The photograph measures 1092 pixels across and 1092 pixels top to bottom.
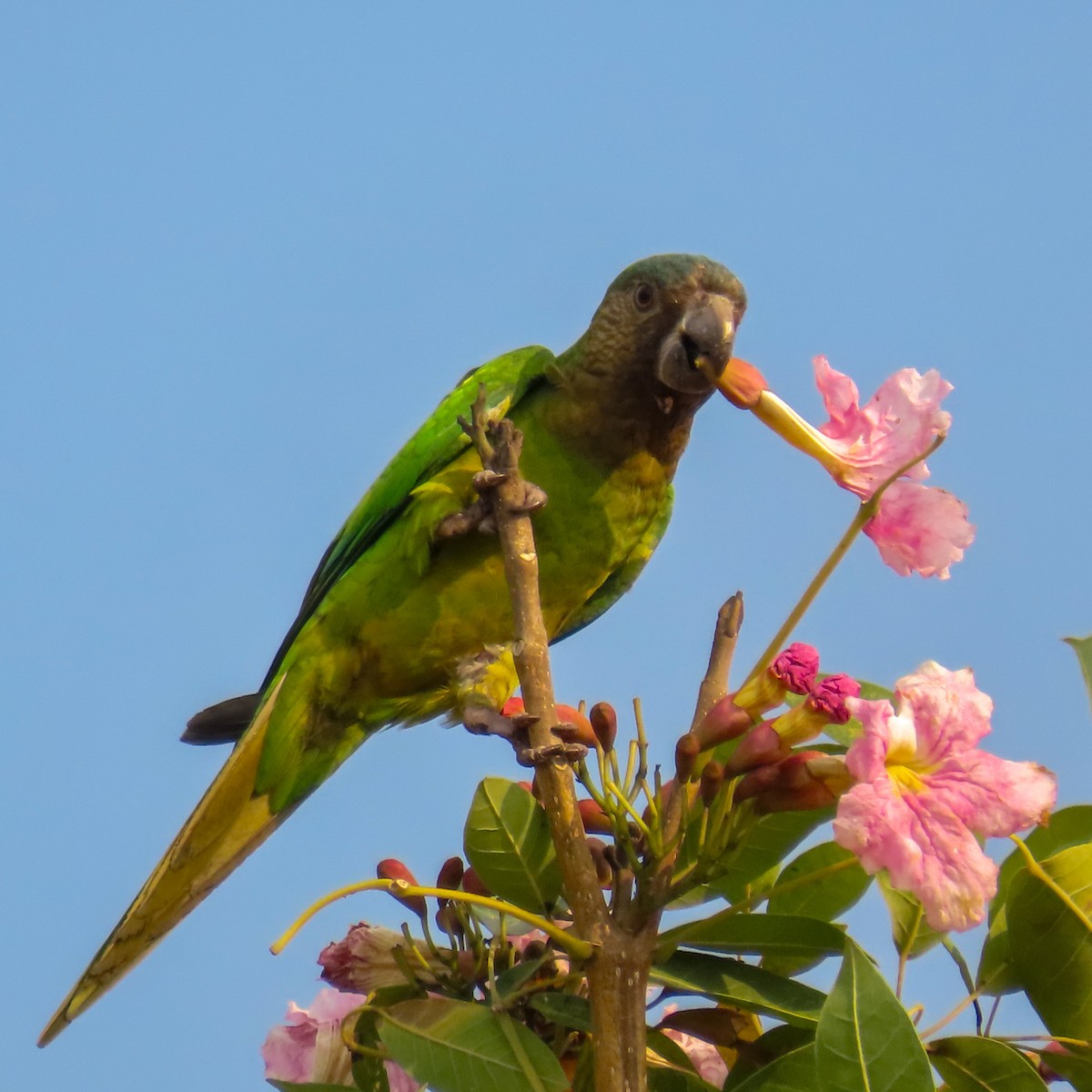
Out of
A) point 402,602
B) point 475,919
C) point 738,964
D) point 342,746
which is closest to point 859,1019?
point 738,964

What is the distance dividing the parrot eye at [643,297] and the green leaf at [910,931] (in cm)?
211

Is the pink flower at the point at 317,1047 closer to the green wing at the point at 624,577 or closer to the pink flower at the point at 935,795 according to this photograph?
the pink flower at the point at 935,795

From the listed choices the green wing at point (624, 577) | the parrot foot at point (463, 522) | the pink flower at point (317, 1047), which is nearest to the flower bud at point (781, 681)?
the pink flower at point (317, 1047)

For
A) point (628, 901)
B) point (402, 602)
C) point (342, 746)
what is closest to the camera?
point (628, 901)

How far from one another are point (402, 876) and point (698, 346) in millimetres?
→ 1832

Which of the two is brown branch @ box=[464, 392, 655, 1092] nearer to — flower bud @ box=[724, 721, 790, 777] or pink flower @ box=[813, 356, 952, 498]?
flower bud @ box=[724, 721, 790, 777]

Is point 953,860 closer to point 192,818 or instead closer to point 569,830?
point 569,830

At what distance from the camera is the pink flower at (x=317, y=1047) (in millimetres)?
2154

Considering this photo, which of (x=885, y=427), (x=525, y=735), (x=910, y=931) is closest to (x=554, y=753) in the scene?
(x=525, y=735)

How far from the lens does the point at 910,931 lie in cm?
207

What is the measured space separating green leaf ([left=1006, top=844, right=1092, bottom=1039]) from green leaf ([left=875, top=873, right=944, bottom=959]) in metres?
0.21

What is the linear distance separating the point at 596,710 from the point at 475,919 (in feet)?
1.52

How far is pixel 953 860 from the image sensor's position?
5.47ft

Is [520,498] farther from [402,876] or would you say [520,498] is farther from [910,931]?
[910,931]
